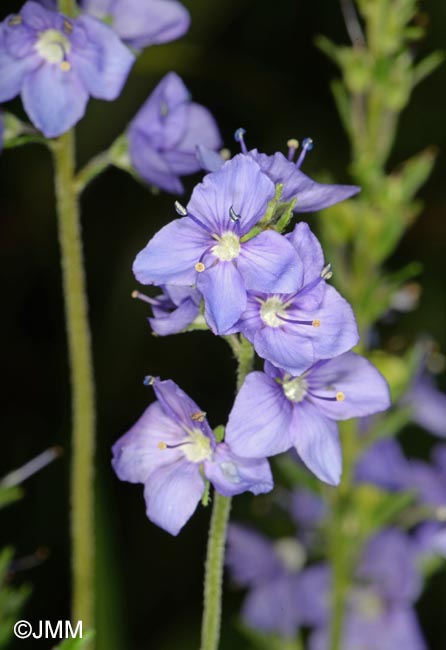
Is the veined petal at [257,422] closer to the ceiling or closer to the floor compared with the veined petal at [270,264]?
closer to the floor

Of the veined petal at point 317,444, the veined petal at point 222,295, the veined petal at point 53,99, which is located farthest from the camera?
the veined petal at point 53,99

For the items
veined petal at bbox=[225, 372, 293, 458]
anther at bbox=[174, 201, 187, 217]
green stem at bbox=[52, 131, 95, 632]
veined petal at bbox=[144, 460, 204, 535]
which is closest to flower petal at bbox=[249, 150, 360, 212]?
anther at bbox=[174, 201, 187, 217]

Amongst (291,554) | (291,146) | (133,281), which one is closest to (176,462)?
(291,146)

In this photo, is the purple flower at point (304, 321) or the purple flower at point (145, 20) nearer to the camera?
the purple flower at point (304, 321)

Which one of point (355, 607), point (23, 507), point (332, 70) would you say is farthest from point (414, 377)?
point (332, 70)

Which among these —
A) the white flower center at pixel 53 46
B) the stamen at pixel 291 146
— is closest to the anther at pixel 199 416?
the stamen at pixel 291 146

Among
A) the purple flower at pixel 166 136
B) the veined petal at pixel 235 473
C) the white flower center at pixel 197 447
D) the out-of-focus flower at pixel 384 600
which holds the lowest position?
the out-of-focus flower at pixel 384 600

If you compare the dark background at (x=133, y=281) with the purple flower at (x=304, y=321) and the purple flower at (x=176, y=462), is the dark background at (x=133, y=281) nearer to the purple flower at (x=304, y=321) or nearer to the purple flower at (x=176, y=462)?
the purple flower at (x=176, y=462)

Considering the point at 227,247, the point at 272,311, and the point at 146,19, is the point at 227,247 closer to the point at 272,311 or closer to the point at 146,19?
the point at 272,311
